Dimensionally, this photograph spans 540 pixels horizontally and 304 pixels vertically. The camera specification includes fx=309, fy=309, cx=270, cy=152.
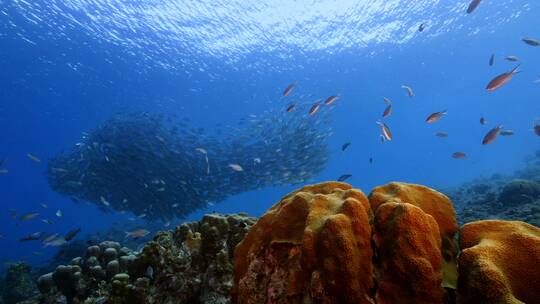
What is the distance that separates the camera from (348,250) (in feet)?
8.30

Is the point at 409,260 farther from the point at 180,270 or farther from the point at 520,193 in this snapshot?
the point at 520,193

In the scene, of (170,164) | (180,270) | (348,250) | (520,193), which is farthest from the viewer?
(170,164)

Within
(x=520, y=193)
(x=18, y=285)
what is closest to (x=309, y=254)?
(x=520, y=193)

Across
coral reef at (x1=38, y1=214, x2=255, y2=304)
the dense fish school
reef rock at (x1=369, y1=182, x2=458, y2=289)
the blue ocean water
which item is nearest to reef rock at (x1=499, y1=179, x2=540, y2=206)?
the blue ocean water

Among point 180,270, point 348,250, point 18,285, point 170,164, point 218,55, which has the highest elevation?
point 218,55

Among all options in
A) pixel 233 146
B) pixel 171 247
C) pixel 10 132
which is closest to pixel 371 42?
pixel 233 146

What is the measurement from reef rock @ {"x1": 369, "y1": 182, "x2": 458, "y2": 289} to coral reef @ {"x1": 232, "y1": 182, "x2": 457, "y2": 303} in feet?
0.03

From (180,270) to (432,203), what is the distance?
3240mm

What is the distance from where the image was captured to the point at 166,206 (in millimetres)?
18594

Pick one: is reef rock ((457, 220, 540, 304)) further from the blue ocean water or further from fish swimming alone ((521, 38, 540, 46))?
the blue ocean water

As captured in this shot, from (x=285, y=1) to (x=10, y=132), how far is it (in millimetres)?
47747

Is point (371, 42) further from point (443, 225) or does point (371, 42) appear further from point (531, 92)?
point (531, 92)

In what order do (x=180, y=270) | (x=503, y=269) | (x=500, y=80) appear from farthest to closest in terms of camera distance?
1. (x=500, y=80)
2. (x=180, y=270)
3. (x=503, y=269)

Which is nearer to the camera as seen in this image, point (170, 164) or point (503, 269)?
point (503, 269)
